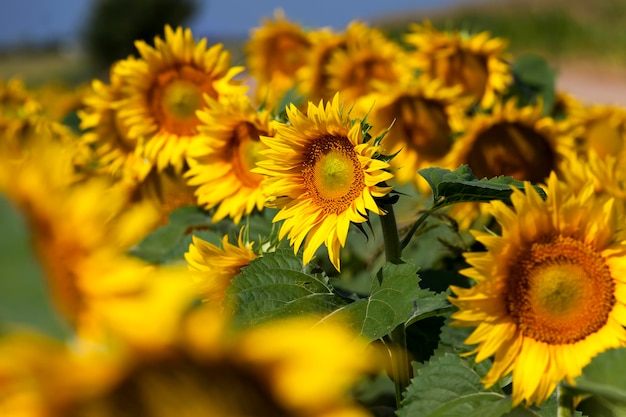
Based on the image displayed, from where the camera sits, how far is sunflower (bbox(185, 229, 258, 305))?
139cm

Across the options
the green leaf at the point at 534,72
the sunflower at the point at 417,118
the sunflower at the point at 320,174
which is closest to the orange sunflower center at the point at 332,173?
the sunflower at the point at 320,174

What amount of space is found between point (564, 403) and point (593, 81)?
54.3ft

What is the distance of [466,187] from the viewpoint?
127 cm

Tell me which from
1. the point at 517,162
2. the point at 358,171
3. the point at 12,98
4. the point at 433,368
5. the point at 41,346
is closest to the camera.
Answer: the point at 41,346

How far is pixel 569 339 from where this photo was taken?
3.71 ft

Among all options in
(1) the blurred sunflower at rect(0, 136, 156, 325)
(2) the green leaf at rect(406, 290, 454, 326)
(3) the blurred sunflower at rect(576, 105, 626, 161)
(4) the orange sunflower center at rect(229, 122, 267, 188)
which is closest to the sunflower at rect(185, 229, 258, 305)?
(2) the green leaf at rect(406, 290, 454, 326)

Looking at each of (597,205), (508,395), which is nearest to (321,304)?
(508,395)

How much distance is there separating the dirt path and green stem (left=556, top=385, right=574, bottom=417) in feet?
42.0

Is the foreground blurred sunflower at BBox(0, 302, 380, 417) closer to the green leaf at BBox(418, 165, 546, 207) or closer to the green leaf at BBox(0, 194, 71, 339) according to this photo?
the green leaf at BBox(0, 194, 71, 339)

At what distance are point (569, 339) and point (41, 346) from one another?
78 centimetres

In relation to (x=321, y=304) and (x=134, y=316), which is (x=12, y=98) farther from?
(x=134, y=316)

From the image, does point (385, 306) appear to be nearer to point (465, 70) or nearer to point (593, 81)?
point (465, 70)

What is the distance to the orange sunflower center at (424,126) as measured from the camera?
7.98 feet

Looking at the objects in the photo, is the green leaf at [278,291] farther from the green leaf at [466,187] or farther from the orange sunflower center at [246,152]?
the orange sunflower center at [246,152]
